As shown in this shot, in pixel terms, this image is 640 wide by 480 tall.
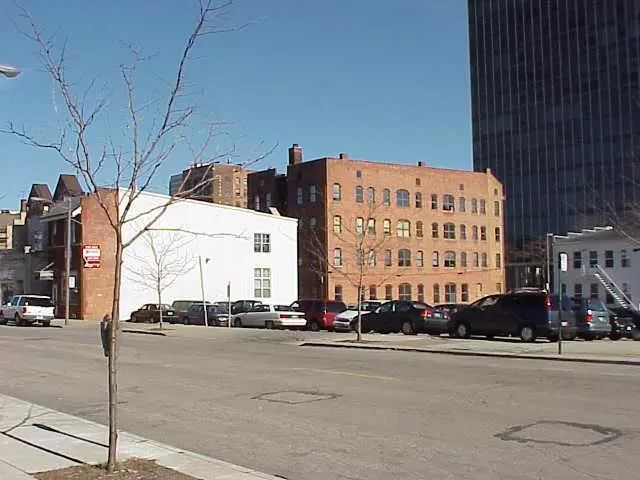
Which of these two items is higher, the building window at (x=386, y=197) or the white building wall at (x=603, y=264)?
the building window at (x=386, y=197)

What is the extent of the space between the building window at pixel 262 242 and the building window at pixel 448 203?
25342mm

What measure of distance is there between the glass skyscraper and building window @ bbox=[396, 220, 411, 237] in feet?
95.5

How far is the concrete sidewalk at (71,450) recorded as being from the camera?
7859 millimetres

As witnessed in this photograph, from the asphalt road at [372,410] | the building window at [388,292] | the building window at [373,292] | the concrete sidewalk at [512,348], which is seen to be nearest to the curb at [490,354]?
the concrete sidewalk at [512,348]

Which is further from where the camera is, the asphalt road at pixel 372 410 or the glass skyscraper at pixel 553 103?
the glass skyscraper at pixel 553 103

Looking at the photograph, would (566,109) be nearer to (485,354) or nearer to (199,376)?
(485,354)

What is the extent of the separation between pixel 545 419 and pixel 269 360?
11.1m

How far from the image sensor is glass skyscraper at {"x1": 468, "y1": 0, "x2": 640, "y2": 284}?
106625 mm

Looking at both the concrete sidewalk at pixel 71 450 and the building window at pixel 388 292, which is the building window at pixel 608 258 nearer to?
the building window at pixel 388 292

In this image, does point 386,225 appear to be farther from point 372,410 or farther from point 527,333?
point 372,410

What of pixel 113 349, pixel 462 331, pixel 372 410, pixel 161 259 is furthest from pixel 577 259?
pixel 113 349

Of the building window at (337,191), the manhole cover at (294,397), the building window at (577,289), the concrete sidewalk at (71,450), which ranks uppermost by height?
the building window at (337,191)

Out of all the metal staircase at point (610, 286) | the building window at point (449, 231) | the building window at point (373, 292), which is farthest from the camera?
the building window at point (449, 231)

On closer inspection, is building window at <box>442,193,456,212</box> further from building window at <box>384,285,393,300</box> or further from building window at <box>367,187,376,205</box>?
building window at <box>384,285,393,300</box>
